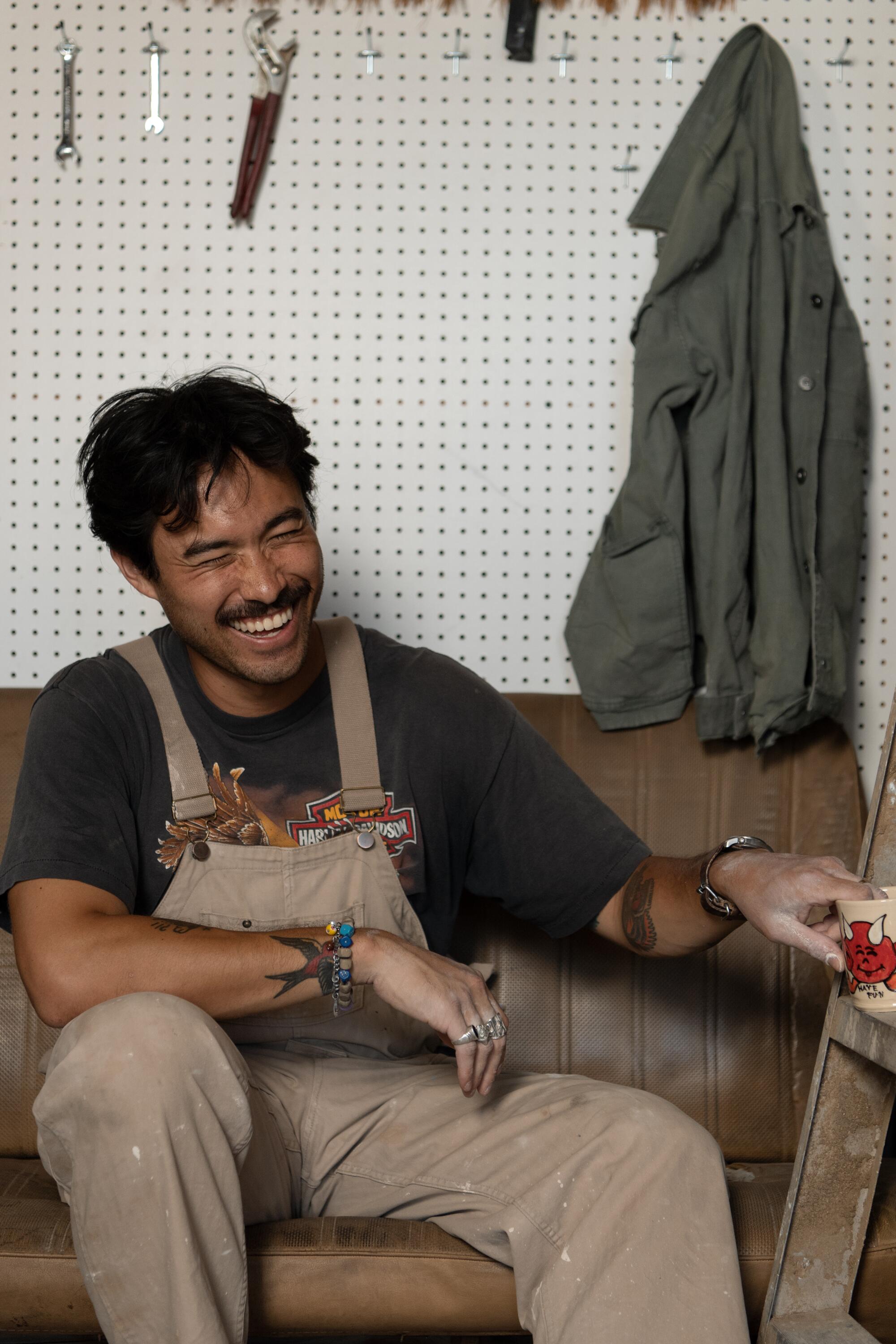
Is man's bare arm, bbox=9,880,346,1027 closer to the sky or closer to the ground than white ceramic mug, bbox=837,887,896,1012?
closer to the ground

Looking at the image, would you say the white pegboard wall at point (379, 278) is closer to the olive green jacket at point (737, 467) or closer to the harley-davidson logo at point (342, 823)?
the olive green jacket at point (737, 467)

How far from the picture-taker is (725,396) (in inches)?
75.0

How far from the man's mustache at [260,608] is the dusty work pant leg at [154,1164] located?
0.52 meters

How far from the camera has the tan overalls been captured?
112cm

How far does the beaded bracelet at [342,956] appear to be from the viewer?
126 cm

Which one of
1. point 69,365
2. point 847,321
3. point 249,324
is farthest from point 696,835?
point 69,365

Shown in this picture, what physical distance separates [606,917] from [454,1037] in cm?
36

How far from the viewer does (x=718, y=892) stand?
1.32 metres

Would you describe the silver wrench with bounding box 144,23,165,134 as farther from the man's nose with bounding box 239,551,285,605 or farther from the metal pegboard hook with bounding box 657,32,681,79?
the man's nose with bounding box 239,551,285,605

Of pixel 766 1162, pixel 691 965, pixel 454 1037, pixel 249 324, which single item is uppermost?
pixel 249 324

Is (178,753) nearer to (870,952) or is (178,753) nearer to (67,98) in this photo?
(870,952)

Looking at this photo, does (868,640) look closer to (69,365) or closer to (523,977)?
(523,977)

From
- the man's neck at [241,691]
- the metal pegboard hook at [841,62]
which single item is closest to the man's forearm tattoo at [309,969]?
the man's neck at [241,691]

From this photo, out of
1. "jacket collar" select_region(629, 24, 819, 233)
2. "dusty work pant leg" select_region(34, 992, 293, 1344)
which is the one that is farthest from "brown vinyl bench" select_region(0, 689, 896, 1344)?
"jacket collar" select_region(629, 24, 819, 233)
